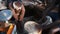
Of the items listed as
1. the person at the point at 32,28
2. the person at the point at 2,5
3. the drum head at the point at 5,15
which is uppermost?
the person at the point at 2,5

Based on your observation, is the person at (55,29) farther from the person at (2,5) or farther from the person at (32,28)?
the person at (2,5)

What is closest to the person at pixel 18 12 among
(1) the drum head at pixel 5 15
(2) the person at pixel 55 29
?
(1) the drum head at pixel 5 15

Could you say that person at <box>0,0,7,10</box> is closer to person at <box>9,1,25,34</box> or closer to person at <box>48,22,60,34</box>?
person at <box>9,1,25,34</box>

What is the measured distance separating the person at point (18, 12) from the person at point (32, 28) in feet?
0.08

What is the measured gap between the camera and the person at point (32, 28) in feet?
1.57

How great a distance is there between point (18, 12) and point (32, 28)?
88 millimetres

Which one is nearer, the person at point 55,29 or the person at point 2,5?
the person at point 55,29

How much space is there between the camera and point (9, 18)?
1.68ft

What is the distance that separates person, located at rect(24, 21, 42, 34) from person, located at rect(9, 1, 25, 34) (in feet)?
0.08

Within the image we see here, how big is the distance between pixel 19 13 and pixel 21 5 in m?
0.04

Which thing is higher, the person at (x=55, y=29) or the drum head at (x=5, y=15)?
the drum head at (x=5, y=15)

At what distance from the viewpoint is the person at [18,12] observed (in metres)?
0.50

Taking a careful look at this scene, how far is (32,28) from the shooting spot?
0.49m

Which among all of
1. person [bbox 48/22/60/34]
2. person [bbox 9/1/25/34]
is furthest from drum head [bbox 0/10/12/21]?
person [bbox 48/22/60/34]
